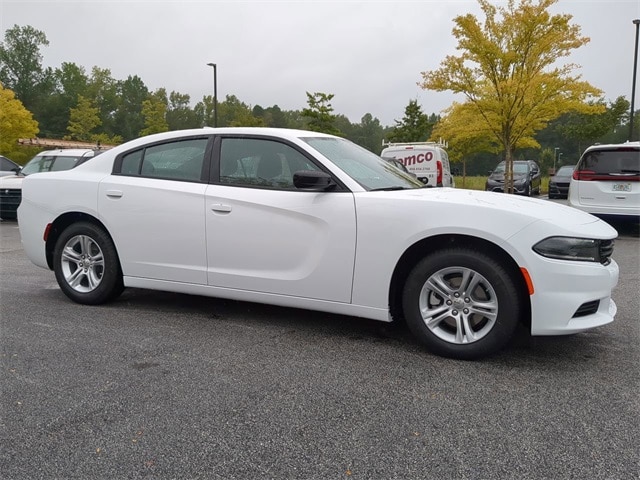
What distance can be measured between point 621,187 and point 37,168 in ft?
40.4

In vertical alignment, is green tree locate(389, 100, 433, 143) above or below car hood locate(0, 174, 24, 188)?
above

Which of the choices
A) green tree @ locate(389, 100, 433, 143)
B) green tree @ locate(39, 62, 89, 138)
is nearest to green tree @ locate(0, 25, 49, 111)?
green tree @ locate(39, 62, 89, 138)

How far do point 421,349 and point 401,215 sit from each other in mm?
934

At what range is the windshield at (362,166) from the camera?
13.0 feet

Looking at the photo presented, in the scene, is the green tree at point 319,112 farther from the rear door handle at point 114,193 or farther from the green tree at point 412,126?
the rear door handle at point 114,193

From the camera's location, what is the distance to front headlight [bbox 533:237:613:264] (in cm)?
321

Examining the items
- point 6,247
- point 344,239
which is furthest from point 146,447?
point 6,247

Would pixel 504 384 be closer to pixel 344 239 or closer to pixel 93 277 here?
pixel 344 239

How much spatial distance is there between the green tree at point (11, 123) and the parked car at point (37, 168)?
2642cm

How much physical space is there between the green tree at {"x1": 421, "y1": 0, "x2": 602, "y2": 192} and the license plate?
924 cm

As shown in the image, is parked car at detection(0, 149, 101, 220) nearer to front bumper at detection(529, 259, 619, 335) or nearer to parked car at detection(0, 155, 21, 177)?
parked car at detection(0, 155, 21, 177)

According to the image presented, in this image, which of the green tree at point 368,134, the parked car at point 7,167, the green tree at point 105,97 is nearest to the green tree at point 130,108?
the green tree at point 105,97

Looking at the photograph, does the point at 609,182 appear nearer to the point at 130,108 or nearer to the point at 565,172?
the point at 565,172

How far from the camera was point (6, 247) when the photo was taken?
8711 mm
